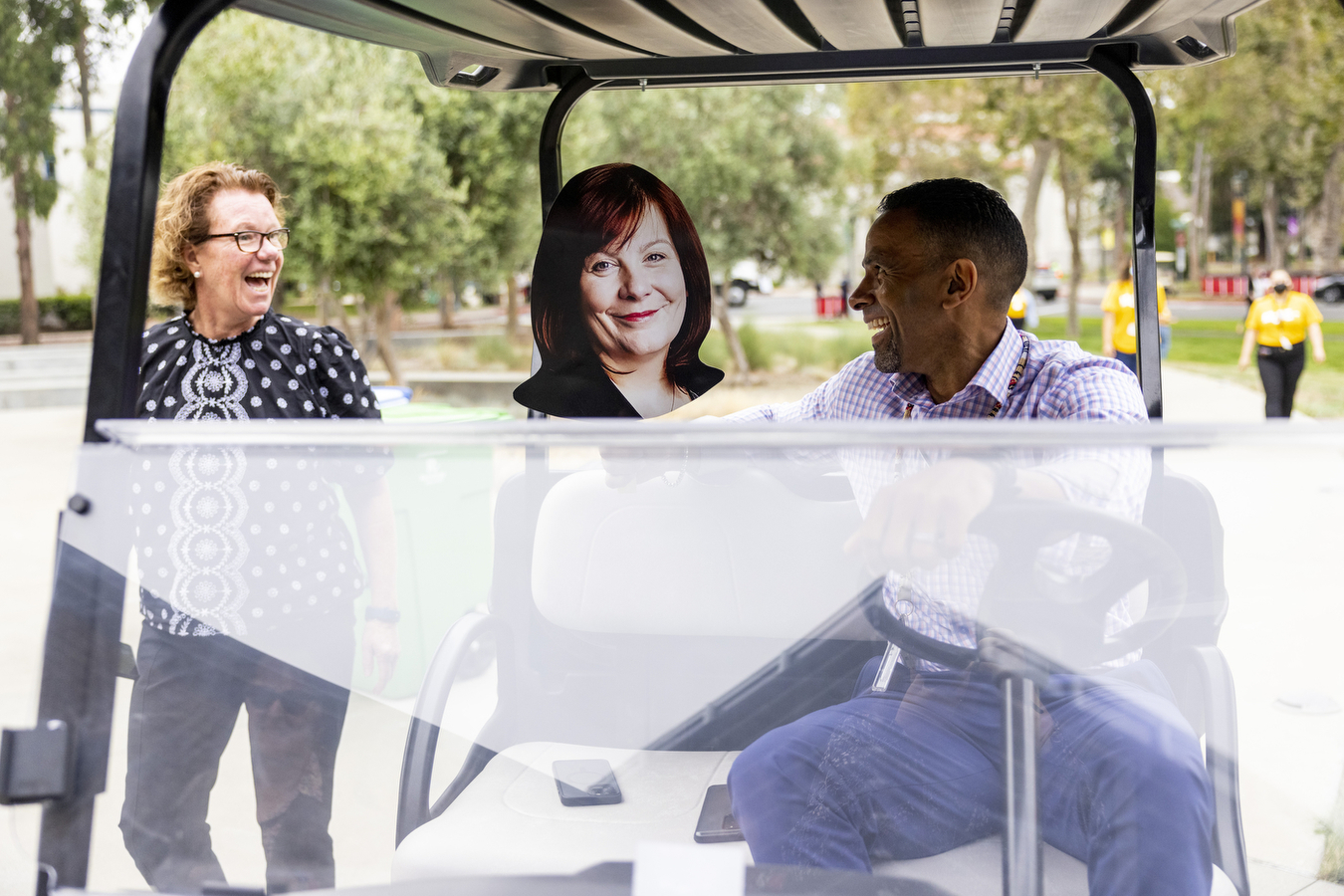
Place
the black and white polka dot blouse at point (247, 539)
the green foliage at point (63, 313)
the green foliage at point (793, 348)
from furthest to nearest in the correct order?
the green foliage at point (63, 313) → the green foliage at point (793, 348) → the black and white polka dot blouse at point (247, 539)

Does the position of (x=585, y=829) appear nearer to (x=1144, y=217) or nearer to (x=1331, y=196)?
(x=1144, y=217)

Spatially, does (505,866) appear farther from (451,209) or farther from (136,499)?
(451,209)

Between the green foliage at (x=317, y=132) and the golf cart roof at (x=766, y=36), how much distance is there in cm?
850

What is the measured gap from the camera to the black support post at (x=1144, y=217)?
210 cm

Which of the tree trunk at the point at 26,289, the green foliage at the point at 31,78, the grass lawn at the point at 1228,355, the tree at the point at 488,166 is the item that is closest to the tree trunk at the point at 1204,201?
the grass lawn at the point at 1228,355

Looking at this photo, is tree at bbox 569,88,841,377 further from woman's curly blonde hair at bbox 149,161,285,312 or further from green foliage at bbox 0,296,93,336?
green foliage at bbox 0,296,93,336

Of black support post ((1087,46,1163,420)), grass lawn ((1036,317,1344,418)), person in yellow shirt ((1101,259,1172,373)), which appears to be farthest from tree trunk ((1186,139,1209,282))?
black support post ((1087,46,1163,420))

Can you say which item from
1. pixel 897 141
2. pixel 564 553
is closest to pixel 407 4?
pixel 564 553

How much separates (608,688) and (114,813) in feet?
1.69

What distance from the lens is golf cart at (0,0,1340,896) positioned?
1.01 meters

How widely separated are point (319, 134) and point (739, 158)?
14.5 ft

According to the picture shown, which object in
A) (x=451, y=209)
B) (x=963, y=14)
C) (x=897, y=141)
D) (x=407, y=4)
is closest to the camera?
(x=407, y=4)

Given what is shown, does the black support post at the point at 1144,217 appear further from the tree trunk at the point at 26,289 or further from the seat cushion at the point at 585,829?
the tree trunk at the point at 26,289

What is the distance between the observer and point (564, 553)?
72.4 inches
